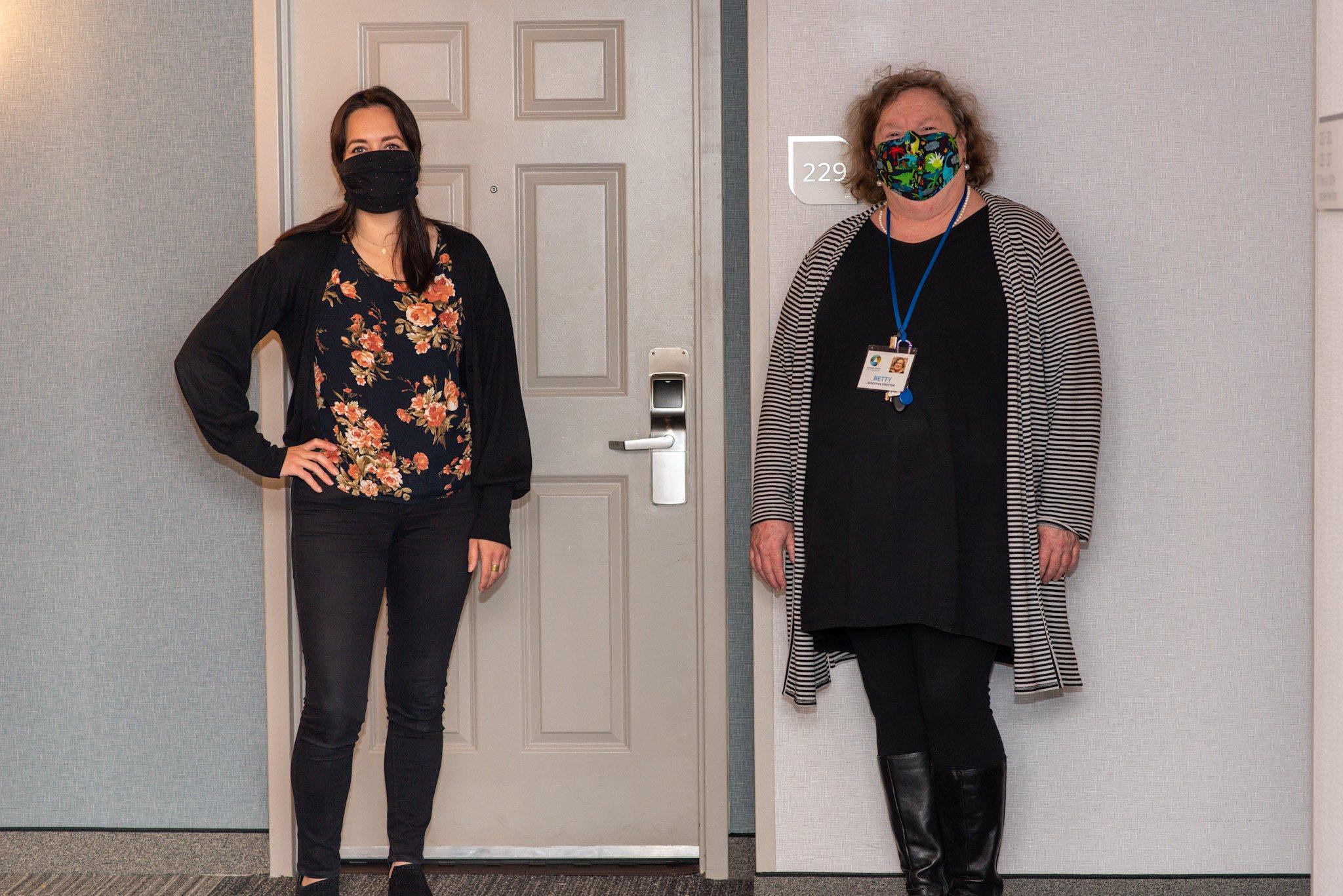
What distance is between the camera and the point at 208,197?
242 centimetres

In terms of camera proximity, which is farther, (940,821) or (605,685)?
(605,685)

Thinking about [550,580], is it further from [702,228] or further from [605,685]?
[702,228]

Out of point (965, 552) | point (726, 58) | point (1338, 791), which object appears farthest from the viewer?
point (726, 58)

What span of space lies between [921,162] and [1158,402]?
73cm

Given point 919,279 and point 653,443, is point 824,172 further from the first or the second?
point 653,443

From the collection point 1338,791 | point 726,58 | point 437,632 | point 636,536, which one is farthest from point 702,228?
point 1338,791

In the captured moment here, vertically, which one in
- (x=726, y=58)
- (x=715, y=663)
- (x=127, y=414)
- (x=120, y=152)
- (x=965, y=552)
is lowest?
(x=715, y=663)

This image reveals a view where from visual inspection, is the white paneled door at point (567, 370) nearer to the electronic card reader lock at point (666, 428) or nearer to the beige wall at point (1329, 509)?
the electronic card reader lock at point (666, 428)

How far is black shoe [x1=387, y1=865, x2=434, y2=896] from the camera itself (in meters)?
2.14

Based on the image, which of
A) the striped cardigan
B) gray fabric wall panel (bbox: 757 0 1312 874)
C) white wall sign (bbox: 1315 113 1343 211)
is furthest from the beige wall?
gray fabric wall panel (bbox: 757 0 1312 874)

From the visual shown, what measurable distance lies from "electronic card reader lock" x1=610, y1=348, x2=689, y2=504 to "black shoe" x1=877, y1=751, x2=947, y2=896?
2.55 feet

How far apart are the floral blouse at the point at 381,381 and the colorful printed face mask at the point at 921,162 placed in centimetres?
89

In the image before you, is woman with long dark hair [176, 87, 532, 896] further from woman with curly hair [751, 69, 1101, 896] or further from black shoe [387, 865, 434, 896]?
woman with curly hair [751, 69, 1101, 896]

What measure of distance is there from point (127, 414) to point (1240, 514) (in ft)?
7.90
